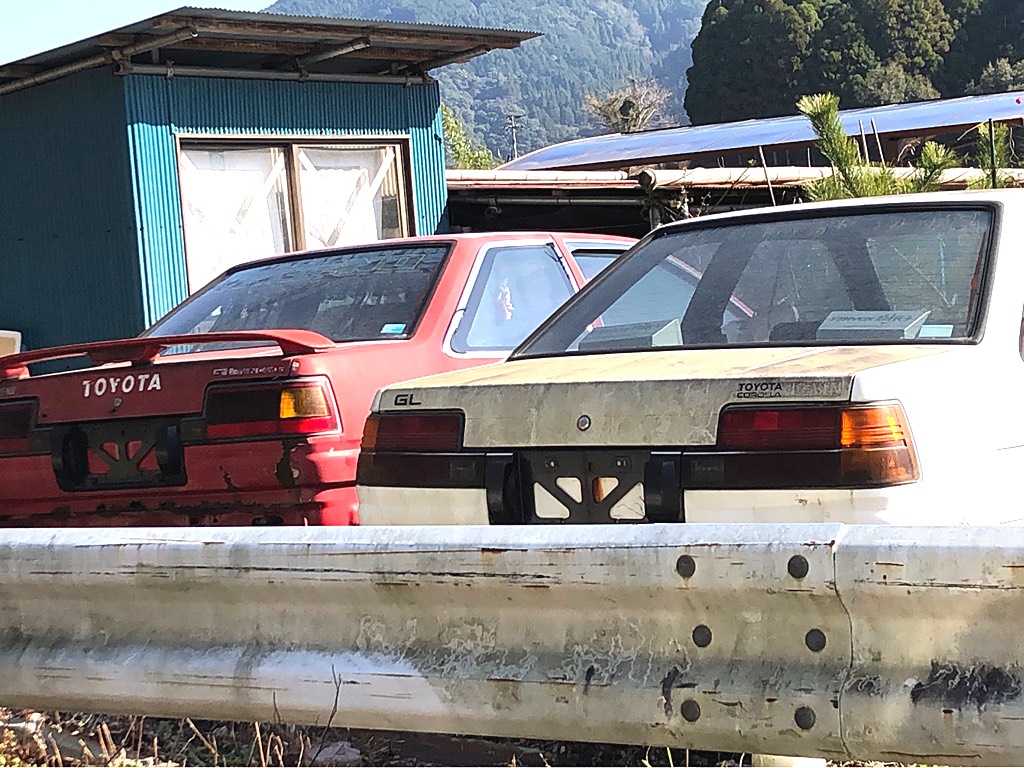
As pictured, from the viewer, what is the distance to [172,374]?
16.3ft

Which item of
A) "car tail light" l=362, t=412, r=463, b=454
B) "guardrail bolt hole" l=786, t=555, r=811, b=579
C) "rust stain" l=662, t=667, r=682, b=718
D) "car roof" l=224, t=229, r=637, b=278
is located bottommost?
"rust stain" l=662, t=667, r=682, b=718

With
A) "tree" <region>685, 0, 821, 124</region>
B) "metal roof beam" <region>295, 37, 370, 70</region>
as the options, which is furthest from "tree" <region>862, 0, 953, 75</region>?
"metal roof beam" <region>295, 37, 370, 70</region>

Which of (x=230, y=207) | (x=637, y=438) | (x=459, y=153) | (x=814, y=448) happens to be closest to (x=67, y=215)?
(x=230, y=207)

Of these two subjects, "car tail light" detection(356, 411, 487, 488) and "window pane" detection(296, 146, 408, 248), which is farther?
"window pane" detection(296, 146, 408, 248)

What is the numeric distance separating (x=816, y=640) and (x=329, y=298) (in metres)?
3.61

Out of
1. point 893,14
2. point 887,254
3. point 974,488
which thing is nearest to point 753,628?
point 974,488

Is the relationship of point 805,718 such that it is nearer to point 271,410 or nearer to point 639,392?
point 639,392

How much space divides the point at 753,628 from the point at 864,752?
303mm

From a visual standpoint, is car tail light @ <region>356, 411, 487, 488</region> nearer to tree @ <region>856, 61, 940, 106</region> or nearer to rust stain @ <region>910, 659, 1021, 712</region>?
rust stain @ <region>910, 659, 1021, 712</region>

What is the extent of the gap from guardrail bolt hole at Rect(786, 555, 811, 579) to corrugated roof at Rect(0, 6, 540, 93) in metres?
9.52

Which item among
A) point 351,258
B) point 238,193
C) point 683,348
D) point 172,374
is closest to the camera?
point 683,348

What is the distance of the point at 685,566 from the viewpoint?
2760 mm

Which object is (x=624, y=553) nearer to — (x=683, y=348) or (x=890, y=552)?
(x=890, y=552)

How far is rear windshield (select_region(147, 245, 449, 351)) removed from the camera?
18.6ft
